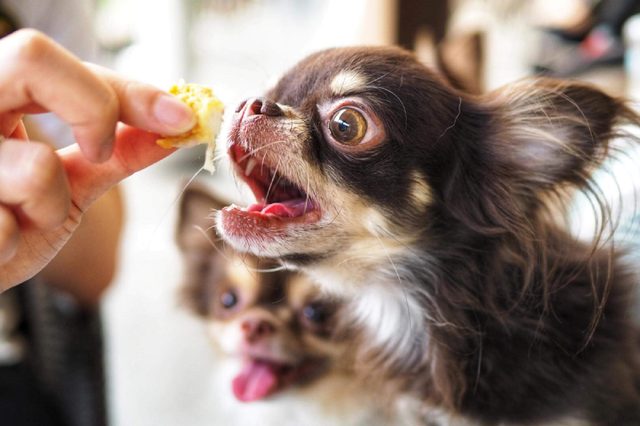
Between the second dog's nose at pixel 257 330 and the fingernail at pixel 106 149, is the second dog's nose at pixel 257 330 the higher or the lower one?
the lower one

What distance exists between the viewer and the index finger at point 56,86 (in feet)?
1.84

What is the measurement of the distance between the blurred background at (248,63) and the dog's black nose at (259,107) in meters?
0.17

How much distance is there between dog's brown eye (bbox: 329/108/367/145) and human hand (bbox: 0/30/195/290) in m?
0.24

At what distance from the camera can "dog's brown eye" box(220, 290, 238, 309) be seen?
4.74 feet

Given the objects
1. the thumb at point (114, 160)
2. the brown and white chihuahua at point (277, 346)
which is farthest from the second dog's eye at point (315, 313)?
the thumb at point (114, 160)

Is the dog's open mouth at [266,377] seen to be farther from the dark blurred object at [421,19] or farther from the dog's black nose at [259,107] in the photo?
the dark blurred object at [421,19]

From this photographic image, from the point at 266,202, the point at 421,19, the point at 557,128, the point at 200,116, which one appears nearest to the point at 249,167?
the point at 266,202

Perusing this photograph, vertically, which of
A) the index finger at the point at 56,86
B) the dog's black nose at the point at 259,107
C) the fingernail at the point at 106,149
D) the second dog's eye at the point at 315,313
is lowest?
the second dog's eye at the point at 315,313

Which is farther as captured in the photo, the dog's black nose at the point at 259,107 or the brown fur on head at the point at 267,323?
the brown fur on head at the point at 267,323

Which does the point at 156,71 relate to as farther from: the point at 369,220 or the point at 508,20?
the point at 369,220

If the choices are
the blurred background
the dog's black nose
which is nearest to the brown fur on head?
the blurred background

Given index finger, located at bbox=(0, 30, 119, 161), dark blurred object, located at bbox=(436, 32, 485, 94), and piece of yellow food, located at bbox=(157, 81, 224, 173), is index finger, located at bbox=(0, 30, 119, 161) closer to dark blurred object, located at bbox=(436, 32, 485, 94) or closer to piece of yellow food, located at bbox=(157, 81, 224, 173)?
piece of yellow food, located at bbox=(157, 81, 224, 173)

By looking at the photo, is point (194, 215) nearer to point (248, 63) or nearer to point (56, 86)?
point (248, 63)

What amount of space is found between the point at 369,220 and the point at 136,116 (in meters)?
0.37
